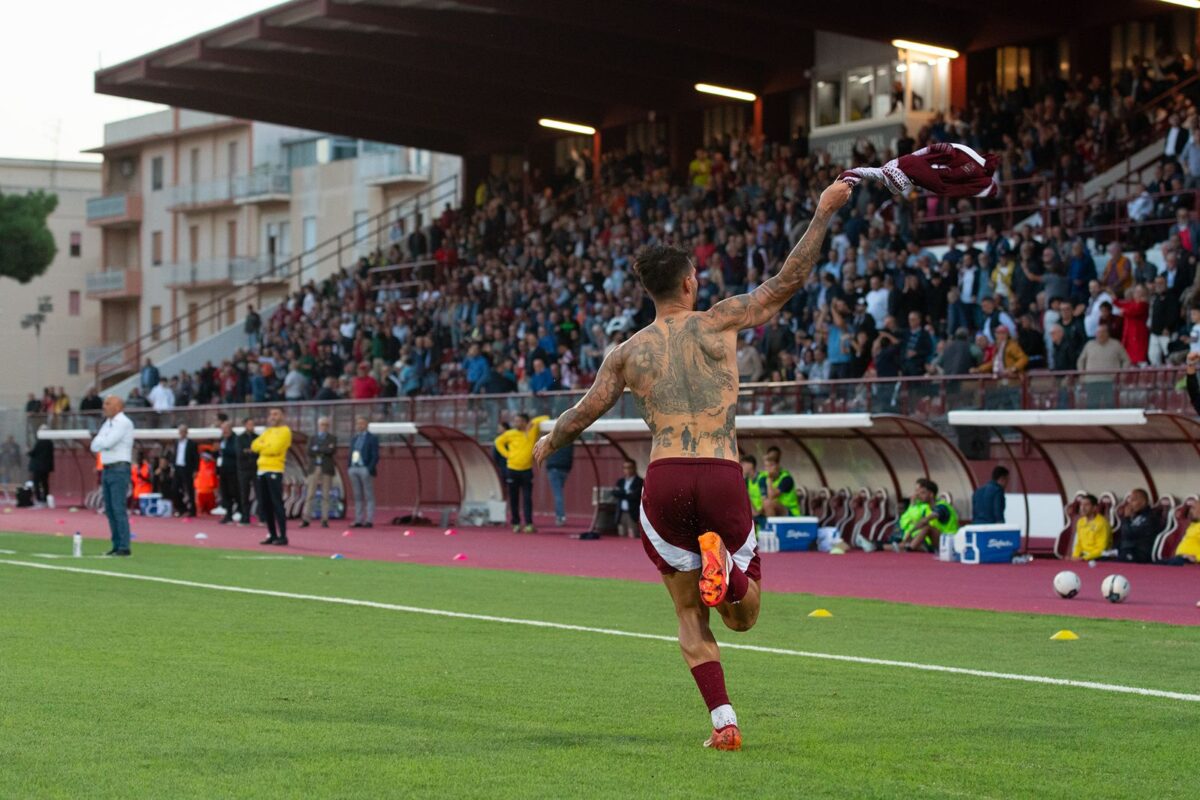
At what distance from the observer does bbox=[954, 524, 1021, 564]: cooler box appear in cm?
2291

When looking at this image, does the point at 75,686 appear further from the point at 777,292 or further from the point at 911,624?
the point at 911,624

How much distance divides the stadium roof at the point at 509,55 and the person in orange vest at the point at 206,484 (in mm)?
10047

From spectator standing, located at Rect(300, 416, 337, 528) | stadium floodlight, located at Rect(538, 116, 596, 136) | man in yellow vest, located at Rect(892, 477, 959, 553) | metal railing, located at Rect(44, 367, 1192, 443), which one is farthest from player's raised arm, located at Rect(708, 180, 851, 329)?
stadium floodlight, located at Rect(538, 116, 596, 136)

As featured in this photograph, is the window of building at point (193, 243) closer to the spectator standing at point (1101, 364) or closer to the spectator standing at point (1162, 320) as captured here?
the spectator standing at point (1101, 364)

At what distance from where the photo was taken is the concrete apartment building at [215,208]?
2948 inches

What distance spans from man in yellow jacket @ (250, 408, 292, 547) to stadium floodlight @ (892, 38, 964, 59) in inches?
693

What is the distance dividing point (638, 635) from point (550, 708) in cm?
427

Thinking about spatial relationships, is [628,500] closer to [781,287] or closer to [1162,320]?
[1162,320]

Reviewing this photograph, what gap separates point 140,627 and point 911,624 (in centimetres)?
591

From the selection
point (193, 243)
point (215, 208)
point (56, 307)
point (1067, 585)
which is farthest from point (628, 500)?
point (56, 307)

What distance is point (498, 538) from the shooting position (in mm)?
29516

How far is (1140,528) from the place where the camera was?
73.3ft

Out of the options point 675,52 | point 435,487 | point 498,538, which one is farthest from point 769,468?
point 675,52

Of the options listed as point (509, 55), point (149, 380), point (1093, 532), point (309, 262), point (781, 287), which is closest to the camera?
point (781, 287)
